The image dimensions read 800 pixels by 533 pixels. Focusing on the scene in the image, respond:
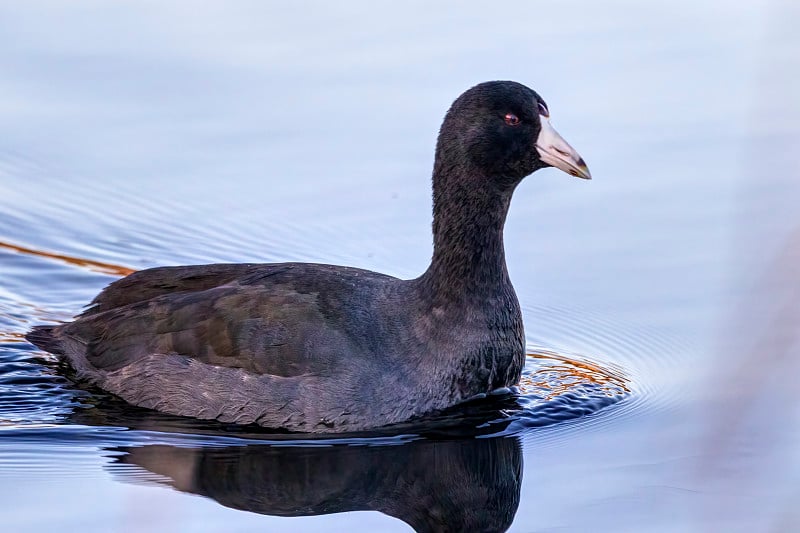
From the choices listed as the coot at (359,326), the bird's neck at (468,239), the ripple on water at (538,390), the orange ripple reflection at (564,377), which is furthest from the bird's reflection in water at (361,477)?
the bird's neck at (468,239)

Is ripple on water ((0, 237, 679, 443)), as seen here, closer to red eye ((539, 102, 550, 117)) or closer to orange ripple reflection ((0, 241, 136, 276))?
orange ripple reflection ((0, 241, 136, 276))

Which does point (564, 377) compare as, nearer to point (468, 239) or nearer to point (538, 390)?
point (538, 390)

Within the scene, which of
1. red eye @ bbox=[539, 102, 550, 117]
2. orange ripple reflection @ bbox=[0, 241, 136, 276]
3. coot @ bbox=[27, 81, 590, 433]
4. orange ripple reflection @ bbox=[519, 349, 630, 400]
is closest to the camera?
coot @ bbox=[27, 81, 590, 433]

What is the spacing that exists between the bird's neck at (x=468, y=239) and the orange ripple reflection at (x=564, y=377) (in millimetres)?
744

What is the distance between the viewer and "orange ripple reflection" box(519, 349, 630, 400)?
8.66 meters

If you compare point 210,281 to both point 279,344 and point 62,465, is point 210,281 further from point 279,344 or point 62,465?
point 62,465

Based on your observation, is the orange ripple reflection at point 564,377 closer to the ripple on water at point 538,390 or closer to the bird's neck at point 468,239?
the ripple on water at point 538,390

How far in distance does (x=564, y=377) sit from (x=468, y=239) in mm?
1226

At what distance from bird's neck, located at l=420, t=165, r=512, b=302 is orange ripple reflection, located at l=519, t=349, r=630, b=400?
2.44 feet

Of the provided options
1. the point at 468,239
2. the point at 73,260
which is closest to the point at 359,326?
the point at 468,239

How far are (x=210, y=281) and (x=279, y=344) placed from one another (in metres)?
0.86

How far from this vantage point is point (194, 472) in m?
7.38

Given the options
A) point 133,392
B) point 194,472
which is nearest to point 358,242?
point 133,392

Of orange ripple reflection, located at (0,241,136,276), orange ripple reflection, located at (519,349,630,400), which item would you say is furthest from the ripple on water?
orange ripple reflection, located at (0,241,136,276)
